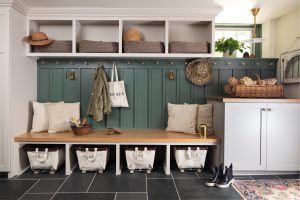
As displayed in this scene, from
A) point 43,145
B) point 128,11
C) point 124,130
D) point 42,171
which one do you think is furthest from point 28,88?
point 128,11

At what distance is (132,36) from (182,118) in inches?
52.0

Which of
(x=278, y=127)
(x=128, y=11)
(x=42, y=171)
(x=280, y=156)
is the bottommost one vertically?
Result: (x=42, y=171)

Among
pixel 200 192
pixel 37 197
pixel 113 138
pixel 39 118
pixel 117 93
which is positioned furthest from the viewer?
pixel 117 93

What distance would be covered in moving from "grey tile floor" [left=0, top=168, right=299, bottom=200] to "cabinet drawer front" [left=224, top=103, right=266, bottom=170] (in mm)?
197

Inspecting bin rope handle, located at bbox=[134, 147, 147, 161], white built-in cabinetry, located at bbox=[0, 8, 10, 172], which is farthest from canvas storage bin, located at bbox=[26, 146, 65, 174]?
bin rope handle, located at bbox=[134, 147, 147, 161]

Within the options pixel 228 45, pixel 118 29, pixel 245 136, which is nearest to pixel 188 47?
pixel 228 45

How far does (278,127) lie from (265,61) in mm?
1180

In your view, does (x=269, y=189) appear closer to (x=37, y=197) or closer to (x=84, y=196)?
(x=84, y=196)

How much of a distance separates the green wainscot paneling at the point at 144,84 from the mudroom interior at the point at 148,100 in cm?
1

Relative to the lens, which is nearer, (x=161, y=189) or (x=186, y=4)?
(x=161, y=189)

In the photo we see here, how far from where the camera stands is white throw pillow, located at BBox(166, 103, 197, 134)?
356cm

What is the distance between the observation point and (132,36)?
3.56m

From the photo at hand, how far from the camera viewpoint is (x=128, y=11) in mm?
3441

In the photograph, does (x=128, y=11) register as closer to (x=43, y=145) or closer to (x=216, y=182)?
(x=43, y=145)
